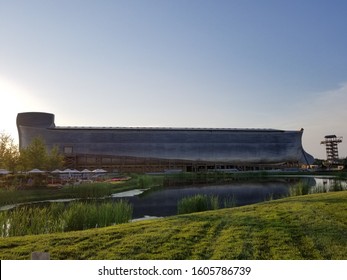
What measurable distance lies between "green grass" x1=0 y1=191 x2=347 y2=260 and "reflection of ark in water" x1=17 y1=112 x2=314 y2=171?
79.4 metres

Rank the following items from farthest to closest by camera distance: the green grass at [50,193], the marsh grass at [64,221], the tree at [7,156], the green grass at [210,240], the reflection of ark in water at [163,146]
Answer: the reflection of ark in water at [163,146]
the tree at [7,156]
the green grass at [50,193]
the marsh grass at [64,221]
the green grass at [210,240]

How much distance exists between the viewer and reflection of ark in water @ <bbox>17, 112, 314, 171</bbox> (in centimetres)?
8825

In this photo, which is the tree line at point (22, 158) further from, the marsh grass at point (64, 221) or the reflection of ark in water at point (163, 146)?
the reflection of ark in water at point (163, 146)

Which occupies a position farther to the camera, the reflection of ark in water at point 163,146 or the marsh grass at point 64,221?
the reflection of ark in water at point 163,146

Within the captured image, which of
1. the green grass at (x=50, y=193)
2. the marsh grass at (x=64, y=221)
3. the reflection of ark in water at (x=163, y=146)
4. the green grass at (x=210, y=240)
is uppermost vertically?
the reflection of ark in water at (x=163, y=146)

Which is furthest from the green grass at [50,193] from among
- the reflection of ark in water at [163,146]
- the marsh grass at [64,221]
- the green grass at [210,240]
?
the reflection of ark in water at [163,146]

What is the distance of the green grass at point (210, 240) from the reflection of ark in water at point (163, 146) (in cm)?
7936

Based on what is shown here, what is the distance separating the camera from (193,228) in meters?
8.88

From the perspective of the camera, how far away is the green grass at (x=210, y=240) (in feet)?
22.0

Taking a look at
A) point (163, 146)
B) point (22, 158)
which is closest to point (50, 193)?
point (22, 158)

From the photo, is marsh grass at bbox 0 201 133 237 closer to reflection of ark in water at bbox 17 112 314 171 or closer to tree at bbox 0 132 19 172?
tree at bbox 0 132 19 172

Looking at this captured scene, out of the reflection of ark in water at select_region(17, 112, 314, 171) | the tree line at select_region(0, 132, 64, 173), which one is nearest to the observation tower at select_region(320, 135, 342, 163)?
the reflection of ark in water at select_region(17, 112, 314, 171)
